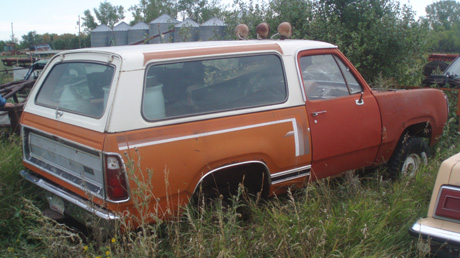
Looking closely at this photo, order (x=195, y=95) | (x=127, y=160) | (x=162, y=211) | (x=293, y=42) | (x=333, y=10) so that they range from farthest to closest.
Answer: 1. (x=333, y=10)
2. (x=293, y=42)
3. (x=195, y=95)
4. (x=162, y=211)
5. (x=127, y=160)

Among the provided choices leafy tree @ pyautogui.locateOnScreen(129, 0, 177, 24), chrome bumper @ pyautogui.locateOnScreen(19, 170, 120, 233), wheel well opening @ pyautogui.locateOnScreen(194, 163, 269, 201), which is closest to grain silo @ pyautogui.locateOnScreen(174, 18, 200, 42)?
wheel well opening @ pyautogui.locateOnScreen(194, 163, 269, 201)

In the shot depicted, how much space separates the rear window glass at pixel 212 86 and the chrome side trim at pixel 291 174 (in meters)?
0.64

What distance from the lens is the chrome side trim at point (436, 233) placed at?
2676 millimetres

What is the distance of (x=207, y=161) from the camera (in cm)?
329

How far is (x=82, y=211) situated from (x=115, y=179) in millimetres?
501

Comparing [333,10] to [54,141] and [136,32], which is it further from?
[136,32]

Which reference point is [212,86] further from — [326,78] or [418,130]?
[418,130]

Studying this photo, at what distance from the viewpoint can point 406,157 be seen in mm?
4918

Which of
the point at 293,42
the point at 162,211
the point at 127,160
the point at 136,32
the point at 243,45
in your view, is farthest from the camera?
the point at 136,32

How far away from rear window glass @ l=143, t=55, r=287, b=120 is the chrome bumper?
0.75m

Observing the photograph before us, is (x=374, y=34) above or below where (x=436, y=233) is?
above

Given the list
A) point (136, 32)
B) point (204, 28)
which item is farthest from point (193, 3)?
point (204, 28)

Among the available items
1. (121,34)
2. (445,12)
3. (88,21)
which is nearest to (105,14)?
(88,21)

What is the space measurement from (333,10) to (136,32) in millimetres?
12742
